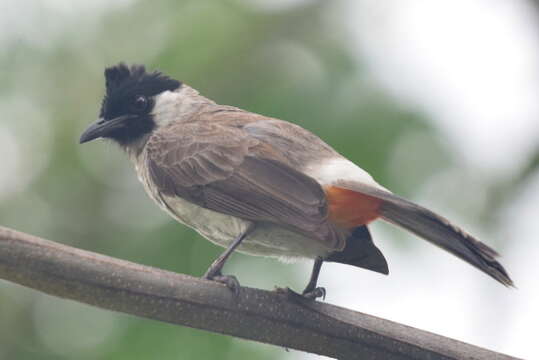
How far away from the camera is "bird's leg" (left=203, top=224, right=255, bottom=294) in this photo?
325cm

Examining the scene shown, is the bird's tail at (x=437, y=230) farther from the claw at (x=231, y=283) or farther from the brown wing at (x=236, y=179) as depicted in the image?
the claw at (x=231, y=283)

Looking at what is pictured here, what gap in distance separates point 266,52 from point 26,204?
153 centimetres

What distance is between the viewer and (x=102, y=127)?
15.1ft

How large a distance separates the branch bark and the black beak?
157 centimetres

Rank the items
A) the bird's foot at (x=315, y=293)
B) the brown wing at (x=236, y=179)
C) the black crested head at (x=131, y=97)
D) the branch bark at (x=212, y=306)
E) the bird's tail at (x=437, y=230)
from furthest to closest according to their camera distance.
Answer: the black crested head at (x=131, y=97), the bird's foot at (x=315, y=293), the brown wing at (x=236, y=179), the bird's tail at (x=437, y=230), the branch bark at (x=212, y=306)

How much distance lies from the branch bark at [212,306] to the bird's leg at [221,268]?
0.04 m

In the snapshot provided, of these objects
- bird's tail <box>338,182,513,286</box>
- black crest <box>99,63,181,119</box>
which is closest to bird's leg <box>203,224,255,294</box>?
bird's tail <box>338,182,513,286</box>

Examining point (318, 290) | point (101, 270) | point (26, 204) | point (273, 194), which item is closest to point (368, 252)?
point (318, 290)

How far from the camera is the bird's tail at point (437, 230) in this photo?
137 inches

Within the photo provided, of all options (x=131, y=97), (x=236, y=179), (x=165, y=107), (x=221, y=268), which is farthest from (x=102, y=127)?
(x=221, y=268)

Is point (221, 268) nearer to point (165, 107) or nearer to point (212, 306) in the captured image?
point (212, 306)

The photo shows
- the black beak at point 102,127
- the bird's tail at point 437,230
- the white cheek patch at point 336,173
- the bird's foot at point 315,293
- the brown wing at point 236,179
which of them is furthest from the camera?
the black beak at point 102,127

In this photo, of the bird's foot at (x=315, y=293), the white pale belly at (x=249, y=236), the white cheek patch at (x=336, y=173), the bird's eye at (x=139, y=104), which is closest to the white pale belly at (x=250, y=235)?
the white pale belly at (x=249, y=236)

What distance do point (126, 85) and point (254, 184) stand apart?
1193 millimetres
